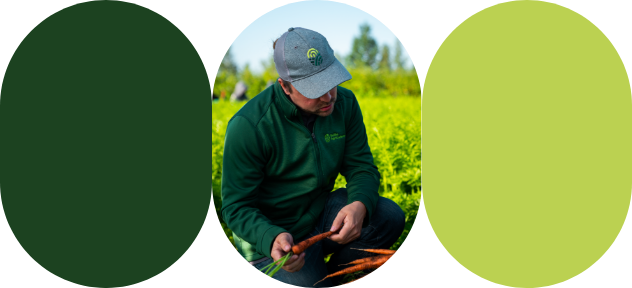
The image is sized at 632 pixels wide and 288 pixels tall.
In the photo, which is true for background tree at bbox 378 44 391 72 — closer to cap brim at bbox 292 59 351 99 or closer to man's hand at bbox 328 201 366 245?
cap brim at bbox 292 59 351 99

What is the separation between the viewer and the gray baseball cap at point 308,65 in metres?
2.27

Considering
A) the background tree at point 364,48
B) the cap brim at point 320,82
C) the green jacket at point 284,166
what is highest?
the background tree at point 364,48

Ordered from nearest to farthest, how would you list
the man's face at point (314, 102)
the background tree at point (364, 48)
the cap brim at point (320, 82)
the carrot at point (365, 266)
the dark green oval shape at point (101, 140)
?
the dark green oval shape at point (101, 140), the cap brim at point (320, 82), the man's face at point (314, 102), the carrot at point (365, 266), the background tree at point (364, 48)

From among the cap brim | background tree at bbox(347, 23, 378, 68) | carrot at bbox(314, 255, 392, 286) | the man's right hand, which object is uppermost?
background tree at bbox(347, 23, 378, 68)

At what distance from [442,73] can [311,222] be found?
3.61 feet

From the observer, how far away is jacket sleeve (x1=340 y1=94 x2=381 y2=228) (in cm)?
266

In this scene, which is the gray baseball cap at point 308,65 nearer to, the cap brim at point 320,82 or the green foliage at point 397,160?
the cap brim at point 320,82

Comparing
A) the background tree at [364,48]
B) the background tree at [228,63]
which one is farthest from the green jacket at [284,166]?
the background tree at [228,63]

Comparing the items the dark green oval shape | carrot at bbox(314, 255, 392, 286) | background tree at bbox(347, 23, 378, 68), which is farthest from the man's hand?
background tree at bbox(347, 23, 378, 68)

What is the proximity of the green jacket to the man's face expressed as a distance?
1.7 inches

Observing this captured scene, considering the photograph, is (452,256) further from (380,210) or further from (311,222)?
(311,222)

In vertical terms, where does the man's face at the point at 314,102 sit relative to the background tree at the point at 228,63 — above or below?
below

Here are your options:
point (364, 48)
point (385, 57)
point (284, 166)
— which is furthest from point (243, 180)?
point (385, 57)

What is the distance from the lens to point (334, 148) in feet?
8.51
